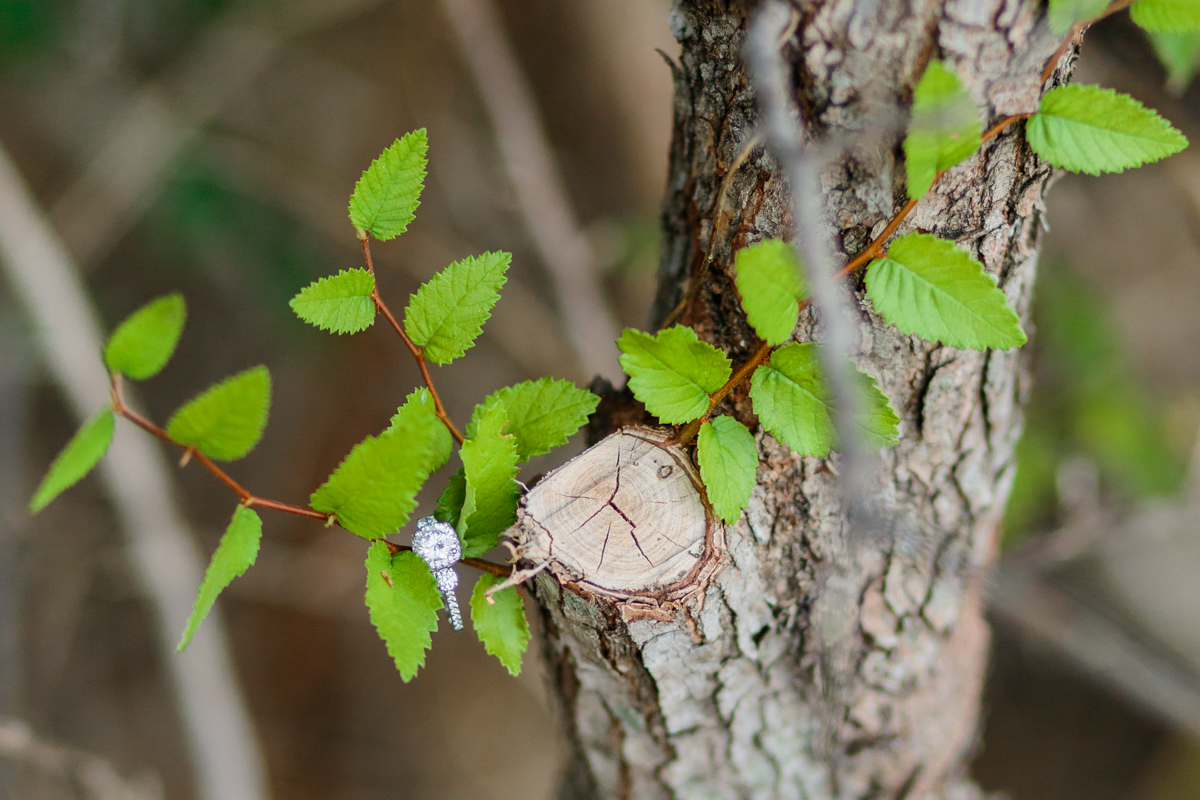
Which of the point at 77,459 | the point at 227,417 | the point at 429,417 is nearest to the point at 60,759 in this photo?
the point at 77,459

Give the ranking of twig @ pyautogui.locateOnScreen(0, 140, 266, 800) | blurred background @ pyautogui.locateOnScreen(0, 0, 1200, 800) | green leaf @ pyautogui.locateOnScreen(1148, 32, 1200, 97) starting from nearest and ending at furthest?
green leaf @ pyautogui.locateOnScreen(1148, 32, 1200, 97)
twig @ pyautogui.locateOnScreen(0, 140, 266, 800)
blurred background @ pyautogui.locateOnScreen(0, 0, 1200, 800)

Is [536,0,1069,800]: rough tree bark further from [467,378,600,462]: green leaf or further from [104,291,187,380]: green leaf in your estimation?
[104,291,187,380]: green leaf

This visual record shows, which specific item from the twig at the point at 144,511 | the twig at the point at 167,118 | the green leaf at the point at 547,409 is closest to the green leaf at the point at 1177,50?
the green leaf at the point at 547,409

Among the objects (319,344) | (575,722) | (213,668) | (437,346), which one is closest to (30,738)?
(213,668)

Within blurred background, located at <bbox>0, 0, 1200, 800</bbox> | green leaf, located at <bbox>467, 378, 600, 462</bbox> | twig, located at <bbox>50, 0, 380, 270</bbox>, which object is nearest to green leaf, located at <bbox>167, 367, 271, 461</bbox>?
green leaf, located at <bbox>467, 378, 600, 462</bbox>

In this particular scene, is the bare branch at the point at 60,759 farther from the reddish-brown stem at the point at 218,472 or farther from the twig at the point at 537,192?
the twig at the point at 537,192

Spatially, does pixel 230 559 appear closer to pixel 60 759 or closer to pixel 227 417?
pixel 227 417

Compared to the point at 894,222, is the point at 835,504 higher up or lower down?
lower down
